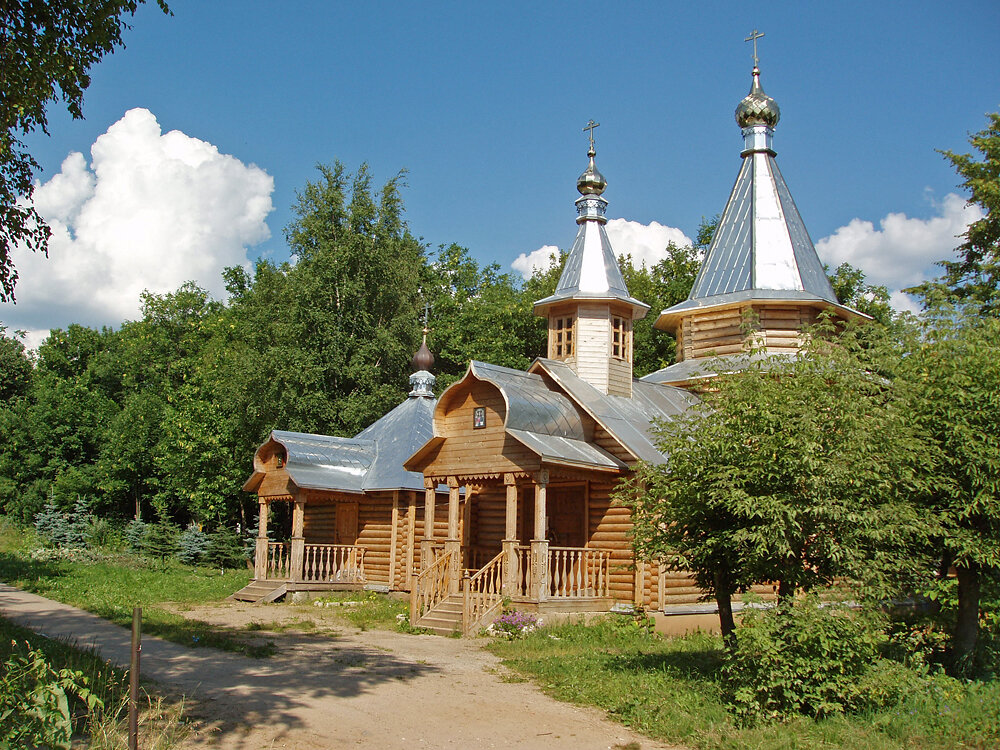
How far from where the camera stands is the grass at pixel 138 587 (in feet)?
45.0

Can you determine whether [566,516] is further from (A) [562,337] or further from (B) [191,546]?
(B) [191,546]

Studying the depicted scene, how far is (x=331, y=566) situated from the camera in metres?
22.2

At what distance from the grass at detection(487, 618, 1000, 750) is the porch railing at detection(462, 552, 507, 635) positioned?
2859mm

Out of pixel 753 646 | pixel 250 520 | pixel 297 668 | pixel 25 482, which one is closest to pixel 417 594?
pixel 297 668

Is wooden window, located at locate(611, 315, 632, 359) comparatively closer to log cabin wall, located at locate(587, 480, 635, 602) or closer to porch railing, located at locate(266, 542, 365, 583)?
log cabin wall, located at locate(587, 480, 635, 602)

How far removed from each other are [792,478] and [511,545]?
7.69 meters

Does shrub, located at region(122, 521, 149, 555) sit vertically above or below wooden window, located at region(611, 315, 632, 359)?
below

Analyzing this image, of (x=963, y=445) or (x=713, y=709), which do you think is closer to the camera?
(x=713, y=709)

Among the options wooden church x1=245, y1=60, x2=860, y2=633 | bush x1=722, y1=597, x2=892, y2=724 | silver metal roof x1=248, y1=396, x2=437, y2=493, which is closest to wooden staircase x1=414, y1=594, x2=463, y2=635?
wooden church x1=245, y1=60, x2=860, y2=633

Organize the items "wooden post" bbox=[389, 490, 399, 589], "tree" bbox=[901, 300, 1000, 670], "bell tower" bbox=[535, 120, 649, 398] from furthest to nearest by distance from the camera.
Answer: "wooden post" bbox=[389, 490, 399, 589] < "bell tower" bbox=[535, 120, 649, 398] < "tree" bbox=[901, 300, 1000, 670]

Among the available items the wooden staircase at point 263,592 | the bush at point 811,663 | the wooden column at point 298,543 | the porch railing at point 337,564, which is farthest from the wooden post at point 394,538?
the bush at point 811,663

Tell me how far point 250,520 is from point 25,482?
13.1 metres

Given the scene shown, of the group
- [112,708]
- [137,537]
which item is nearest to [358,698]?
[112,708]

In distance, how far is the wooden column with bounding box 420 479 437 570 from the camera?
17016 millimetres
